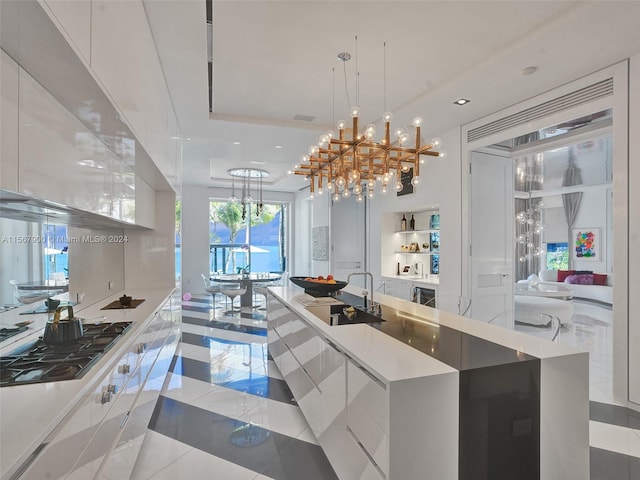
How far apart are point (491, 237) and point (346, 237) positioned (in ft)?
12.2

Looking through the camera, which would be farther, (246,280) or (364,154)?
(246,280)

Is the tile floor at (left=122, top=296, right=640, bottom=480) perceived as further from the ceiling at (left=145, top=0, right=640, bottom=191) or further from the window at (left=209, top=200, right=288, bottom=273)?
the window at (left=209, top=200, right=288, bottom=273)

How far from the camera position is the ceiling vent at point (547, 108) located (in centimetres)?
321

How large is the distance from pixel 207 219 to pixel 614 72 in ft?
28.0

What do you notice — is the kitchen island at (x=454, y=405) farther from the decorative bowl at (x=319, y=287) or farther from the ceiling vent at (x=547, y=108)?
the ceiling vent at (x=547, y=108)

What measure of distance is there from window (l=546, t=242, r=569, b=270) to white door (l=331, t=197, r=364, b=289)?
6.50 meters

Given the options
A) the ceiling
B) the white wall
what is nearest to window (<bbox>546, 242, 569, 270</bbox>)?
the ceiling

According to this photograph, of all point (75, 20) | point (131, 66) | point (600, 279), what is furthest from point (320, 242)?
point (75, 20)

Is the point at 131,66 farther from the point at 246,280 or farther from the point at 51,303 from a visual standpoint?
the point at 246,280

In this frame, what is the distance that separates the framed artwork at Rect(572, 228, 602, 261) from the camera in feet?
30.7

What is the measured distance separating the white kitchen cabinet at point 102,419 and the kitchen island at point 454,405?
1.07 m

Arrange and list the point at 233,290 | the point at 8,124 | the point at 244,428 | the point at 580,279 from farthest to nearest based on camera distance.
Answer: the point at 580,279 < the point at 233,290 < the point at 244,428 < the point at 8,124

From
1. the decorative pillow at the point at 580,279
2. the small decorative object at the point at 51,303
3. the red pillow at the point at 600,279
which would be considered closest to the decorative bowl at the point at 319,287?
the small decorative object at the point at 51,303

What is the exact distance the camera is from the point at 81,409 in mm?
1170
